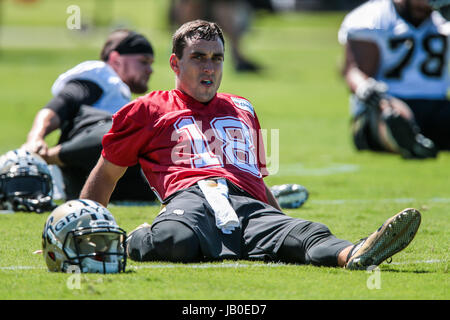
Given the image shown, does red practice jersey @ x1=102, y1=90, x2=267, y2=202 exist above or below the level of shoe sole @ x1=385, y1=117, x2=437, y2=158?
above

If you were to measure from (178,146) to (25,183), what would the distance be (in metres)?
1.80

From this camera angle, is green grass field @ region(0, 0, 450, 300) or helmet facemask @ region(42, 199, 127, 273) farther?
helmet facemask @ region(42, 199, 127, 273)

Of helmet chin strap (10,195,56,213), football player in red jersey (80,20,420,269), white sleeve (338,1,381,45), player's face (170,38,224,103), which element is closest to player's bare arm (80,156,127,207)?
football player in red jersey (80,20,420,269)

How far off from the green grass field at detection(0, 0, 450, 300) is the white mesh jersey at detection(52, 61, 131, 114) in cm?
101

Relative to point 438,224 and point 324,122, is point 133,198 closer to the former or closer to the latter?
point 438,224

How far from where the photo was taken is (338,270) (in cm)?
438

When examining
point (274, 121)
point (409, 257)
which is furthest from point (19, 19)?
point (409, 257)

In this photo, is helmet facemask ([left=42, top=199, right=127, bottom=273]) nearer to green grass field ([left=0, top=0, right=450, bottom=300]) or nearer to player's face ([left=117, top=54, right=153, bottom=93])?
green grass field ([left=0, top=0, right=450, bottom=300])

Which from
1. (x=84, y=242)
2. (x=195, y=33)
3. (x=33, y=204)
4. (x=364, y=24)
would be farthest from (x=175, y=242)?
(x=364, y=24)

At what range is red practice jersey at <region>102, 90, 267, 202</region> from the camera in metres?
5.05

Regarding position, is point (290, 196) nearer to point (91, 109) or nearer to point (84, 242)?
point (91, 109)

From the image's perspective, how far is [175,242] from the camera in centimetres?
456

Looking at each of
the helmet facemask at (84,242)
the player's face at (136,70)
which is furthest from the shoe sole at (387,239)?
the player's face at (136,70)

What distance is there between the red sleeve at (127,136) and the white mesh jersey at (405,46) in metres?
6.02
